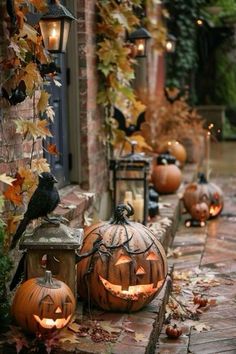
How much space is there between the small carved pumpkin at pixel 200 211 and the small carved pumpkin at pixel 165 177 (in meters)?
0.57

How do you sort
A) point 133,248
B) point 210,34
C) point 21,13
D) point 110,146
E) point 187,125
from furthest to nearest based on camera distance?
1. point 210,34
2. point 187,125
3. point 110,146
4. point 133,248
5. point 21,13

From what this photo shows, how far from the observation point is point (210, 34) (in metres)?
15.6

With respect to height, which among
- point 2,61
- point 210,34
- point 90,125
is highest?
point 210,34

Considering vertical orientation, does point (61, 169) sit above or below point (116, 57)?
below

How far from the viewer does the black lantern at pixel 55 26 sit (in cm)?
428

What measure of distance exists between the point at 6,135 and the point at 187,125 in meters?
6.07

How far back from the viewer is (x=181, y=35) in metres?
12.9

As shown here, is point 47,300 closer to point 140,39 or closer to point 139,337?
point 139,337

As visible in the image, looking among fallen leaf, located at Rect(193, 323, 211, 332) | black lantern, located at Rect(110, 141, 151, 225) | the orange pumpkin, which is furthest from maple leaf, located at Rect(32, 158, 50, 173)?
the orange pumpkin

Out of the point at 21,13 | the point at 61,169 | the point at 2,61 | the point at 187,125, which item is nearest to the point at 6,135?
Answer: the point at 2,61

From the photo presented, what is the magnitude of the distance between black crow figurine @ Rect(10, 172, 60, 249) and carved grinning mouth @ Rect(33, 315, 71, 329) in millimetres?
529

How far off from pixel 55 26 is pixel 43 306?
1873 millimetres

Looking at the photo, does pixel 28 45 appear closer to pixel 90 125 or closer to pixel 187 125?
pixel 90 125

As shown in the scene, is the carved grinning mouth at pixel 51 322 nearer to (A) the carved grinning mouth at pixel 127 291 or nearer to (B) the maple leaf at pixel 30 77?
(A) the carved grinning mouth at pixel 127 291
